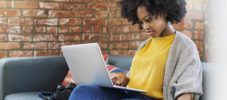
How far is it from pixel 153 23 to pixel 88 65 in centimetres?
35

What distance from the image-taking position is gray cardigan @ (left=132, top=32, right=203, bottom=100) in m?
1.21

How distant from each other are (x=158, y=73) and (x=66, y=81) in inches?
36.4

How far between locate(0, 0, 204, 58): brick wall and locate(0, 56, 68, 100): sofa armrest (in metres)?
0.34

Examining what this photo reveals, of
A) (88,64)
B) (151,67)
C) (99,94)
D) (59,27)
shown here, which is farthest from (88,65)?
(59,27)

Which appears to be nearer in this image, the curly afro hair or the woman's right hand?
the curly afro hair

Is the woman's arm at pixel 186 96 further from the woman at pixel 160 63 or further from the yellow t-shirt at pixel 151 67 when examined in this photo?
the yellow t-shirt at pixel 151 67

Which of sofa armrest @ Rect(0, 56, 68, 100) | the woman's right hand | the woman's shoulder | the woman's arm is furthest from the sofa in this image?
the woman's arm

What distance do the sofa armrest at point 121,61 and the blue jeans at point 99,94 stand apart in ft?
1.93

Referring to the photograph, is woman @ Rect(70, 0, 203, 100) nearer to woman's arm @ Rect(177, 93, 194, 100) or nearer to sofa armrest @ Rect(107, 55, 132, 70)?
woman's arm @ Rect(177, 93, 194, 100)

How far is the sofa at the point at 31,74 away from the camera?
7.02 feet

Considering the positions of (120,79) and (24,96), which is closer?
(120,79)

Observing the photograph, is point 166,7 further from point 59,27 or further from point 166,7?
point 59,27

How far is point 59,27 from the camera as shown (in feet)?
8.66

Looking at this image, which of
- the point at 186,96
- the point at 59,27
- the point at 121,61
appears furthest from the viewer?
the point at 59,27
